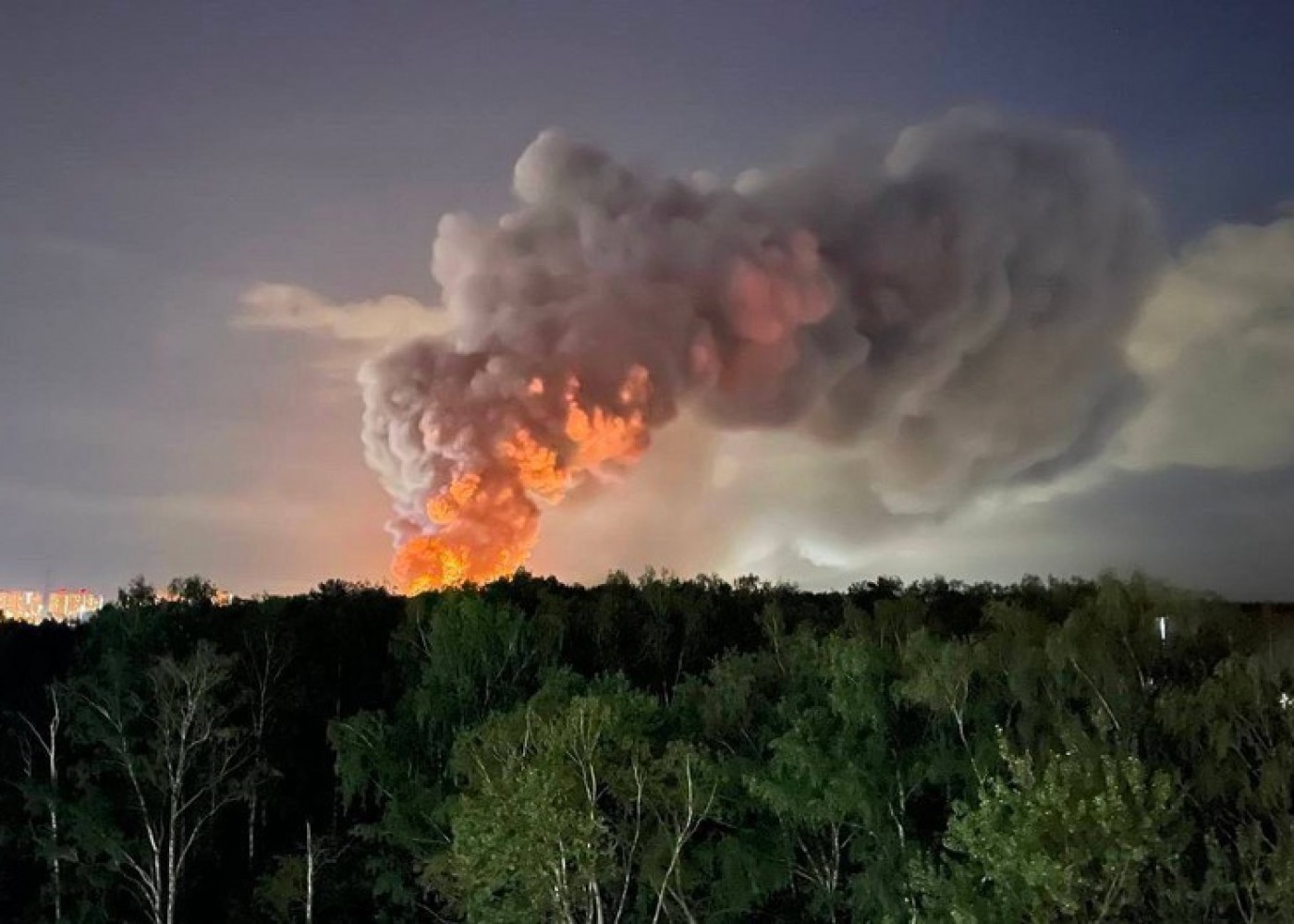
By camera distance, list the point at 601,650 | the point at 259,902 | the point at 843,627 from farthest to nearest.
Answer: the point at 601,650 < the point at 843,627 < the point at 259,902

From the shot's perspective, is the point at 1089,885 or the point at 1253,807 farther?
the point at 1253,807

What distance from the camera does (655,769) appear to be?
45281 mm

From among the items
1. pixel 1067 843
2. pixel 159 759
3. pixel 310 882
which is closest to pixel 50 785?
pixel 159 759

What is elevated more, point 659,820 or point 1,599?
point 1,599

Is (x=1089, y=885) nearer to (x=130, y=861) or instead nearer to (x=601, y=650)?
(x=130, y=861)

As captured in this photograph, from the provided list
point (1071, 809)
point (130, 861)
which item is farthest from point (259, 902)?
point (1071, 809)

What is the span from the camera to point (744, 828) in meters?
48.8

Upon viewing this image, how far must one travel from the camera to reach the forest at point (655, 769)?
3575 centimetres

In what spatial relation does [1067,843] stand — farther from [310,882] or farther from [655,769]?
[310,882]

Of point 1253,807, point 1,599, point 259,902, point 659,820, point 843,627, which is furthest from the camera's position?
point 1,599

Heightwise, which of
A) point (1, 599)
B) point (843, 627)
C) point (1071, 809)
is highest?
point (1, 599)

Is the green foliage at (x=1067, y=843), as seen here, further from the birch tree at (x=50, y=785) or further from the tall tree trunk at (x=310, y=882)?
→ the birch tree at (x=50, y=785)

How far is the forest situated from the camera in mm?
35750

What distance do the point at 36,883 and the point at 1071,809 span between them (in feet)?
149
